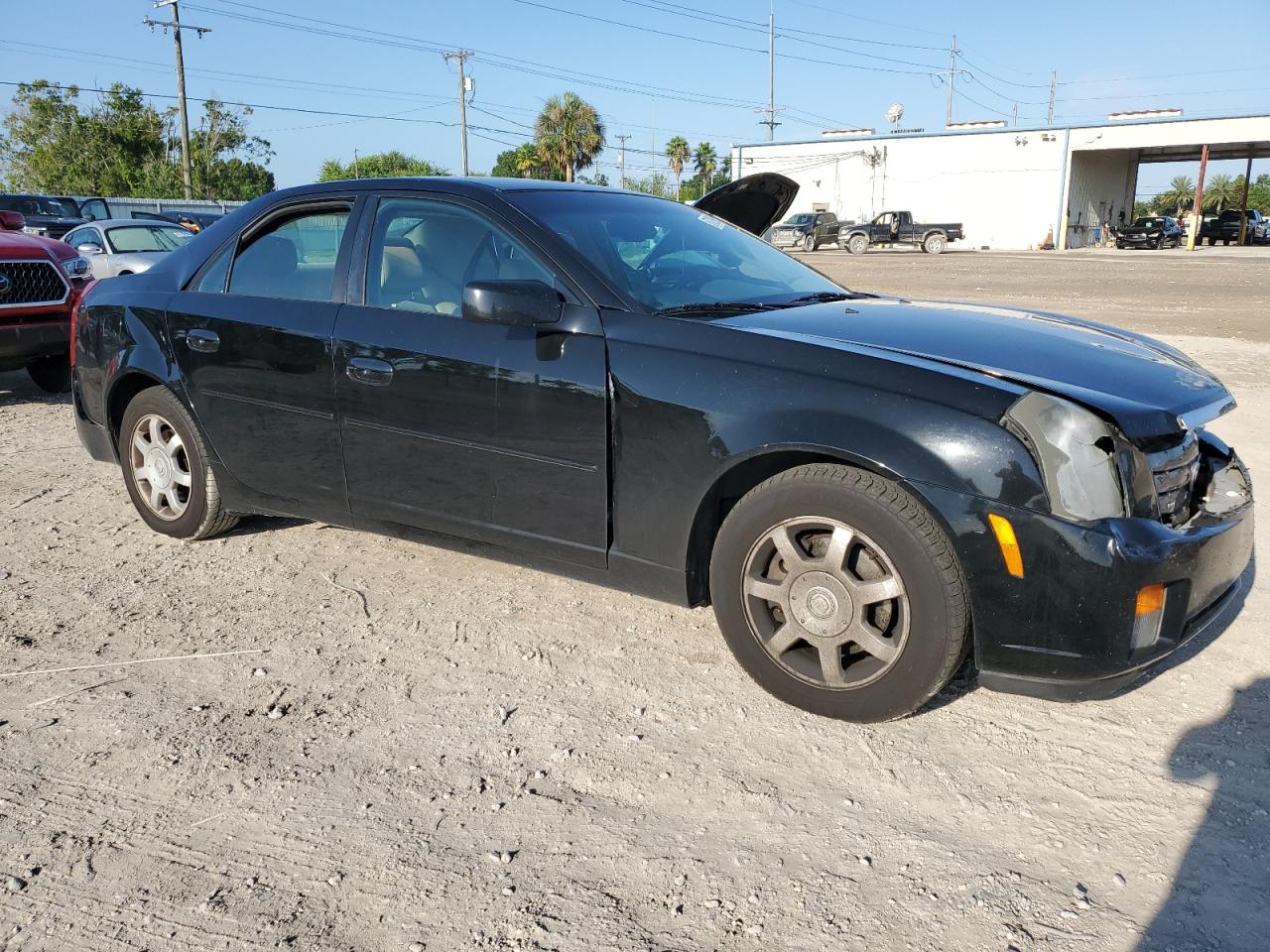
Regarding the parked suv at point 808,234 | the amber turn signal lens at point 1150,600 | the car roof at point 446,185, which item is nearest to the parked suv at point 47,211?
the car roof at point 446,185

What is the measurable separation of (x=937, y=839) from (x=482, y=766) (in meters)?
1.20


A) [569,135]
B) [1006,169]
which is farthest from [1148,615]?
[569,135]

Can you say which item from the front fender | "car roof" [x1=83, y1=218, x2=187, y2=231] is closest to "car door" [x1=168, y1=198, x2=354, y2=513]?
the front fender

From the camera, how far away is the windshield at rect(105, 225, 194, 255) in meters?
14.0

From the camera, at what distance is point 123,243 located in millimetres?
14016

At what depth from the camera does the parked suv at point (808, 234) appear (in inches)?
1649

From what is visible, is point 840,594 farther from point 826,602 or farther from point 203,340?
point 203,340

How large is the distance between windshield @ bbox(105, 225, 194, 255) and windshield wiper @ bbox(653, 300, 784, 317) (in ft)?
39.3

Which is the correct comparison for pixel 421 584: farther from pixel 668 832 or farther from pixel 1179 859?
pixel 1179 859

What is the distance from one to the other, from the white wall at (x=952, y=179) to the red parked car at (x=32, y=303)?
47.2m

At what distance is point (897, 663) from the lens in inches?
111

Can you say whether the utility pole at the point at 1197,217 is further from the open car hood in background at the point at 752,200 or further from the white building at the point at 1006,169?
the open car hood in background at the point at 752,200

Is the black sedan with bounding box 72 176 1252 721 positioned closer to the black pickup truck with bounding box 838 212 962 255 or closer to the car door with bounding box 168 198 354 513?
the car door with bounding box 168 198 354 513

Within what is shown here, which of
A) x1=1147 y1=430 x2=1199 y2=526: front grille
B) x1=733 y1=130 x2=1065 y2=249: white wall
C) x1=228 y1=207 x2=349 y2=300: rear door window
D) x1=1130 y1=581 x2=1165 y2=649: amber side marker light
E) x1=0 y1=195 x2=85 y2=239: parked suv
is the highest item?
x1=733 y1=130 x2=1065 y2=249: white wall
